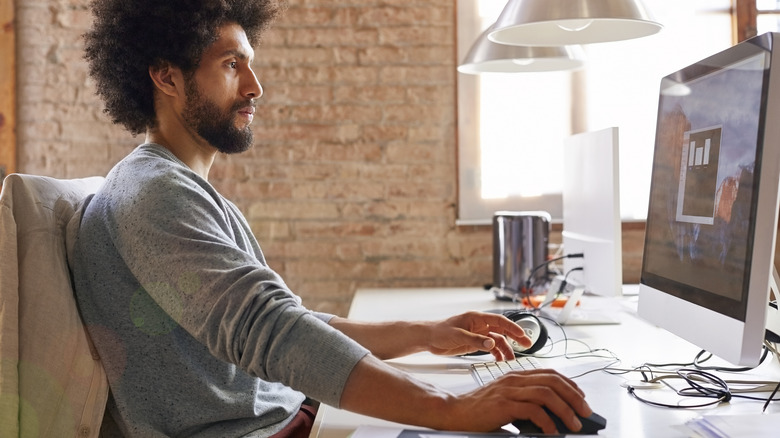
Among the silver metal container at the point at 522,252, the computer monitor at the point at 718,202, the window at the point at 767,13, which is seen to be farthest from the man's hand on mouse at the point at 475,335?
the window at the point at 767,13

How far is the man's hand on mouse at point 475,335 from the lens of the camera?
133 centimetres

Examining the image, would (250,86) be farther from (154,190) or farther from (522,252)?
(522,252)

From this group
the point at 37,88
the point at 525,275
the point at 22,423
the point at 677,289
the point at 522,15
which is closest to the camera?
the point at 22,423

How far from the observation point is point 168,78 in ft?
4.89

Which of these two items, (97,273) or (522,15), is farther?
(522,15)

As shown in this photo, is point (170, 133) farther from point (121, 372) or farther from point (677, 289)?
point (677, 289)

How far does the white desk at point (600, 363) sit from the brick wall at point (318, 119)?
18.3 inches

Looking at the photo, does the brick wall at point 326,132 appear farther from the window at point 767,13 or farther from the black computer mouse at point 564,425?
the black computer mouse at point 564,425

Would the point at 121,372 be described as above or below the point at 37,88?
below

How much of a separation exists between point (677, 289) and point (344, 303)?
1.71m

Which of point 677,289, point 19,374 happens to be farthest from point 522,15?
point 19,374

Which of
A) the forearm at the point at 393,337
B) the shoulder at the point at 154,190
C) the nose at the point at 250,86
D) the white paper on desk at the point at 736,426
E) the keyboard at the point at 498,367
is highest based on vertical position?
the nose at the point at 250,86

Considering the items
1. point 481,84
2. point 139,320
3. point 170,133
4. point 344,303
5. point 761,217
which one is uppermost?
point 481,84

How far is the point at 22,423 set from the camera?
1.07 m
